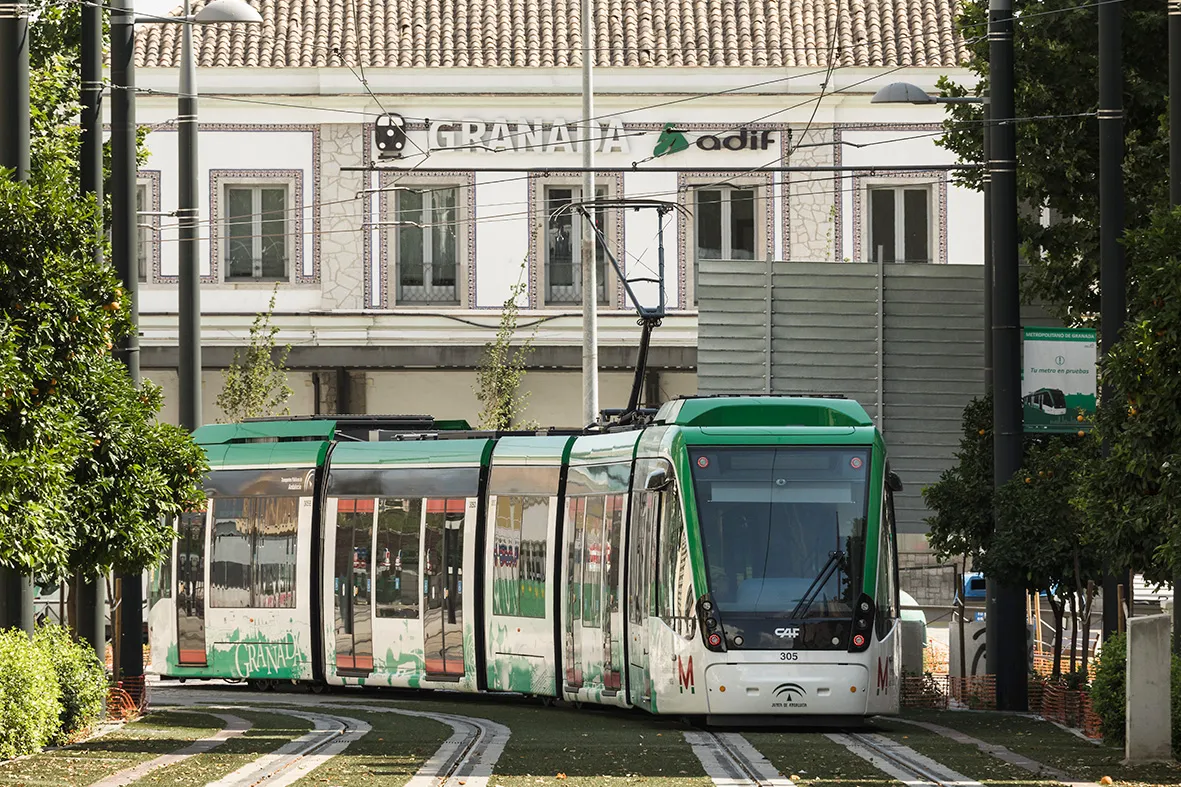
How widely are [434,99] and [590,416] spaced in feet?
37.3

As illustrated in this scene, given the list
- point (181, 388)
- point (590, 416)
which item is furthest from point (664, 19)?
point (181, 388)

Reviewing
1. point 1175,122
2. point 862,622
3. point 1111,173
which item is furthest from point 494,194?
point 1175,122

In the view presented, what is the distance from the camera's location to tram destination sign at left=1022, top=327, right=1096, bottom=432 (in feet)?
74.2

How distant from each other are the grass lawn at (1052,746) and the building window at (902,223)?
74.1 feet

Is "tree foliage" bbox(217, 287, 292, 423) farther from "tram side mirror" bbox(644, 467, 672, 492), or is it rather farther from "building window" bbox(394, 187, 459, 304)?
"tram side mirror" bbox(644, 467, 672, 492)

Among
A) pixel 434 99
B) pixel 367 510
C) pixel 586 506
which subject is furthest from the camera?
pixel 434 99

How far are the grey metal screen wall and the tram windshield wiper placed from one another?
11.0 meters

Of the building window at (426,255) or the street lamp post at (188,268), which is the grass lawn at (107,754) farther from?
the building window at (426,255)

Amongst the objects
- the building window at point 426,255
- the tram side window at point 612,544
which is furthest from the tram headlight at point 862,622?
the building window at point 426,255

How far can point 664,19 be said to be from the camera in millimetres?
45062

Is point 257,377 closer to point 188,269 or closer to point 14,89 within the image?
point 188,269

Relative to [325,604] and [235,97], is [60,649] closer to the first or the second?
[325,604]

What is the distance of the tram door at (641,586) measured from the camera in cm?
1958

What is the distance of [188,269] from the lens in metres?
25.4
